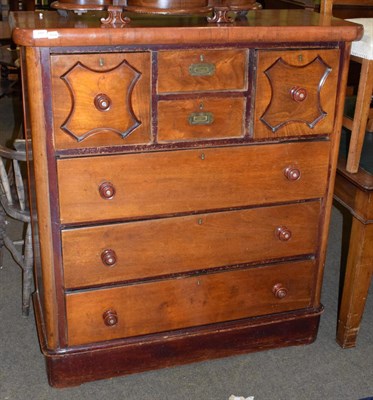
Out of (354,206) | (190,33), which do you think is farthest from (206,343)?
(190,33)

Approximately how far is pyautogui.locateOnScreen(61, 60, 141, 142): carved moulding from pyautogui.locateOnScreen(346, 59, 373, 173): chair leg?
2.74 ft

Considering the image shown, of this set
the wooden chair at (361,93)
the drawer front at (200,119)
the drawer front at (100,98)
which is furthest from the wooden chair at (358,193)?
the drawer front at (100,98)

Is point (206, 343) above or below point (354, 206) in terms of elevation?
below

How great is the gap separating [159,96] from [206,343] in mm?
955

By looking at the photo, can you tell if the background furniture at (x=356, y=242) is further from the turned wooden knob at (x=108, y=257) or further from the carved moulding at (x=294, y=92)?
the turned wooden knob at (x=108, y=257)

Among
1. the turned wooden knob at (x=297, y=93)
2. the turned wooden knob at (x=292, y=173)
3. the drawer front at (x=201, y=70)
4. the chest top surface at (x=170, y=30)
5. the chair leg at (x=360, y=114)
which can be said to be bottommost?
the turned wooden knob at (x=292, y=173)

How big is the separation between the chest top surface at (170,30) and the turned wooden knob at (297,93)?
149 millimetres

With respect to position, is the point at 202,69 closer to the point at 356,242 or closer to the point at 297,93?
the point at 297,93

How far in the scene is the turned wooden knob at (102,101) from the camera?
1818mm

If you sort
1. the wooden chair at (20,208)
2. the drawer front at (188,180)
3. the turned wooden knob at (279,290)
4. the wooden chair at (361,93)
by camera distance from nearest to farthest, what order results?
1. the drawer front at (188,180)
2. the wooden chair at (361,93)
3. the turned wooden knob at (279,290)
4. the wooden chair at (20,208)

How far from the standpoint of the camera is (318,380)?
2.31 meters

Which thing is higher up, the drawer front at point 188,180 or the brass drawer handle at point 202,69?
the brass drawer handle at point 202,69

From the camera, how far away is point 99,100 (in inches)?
71.6

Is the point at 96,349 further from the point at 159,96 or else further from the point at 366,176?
the point at 366,176
